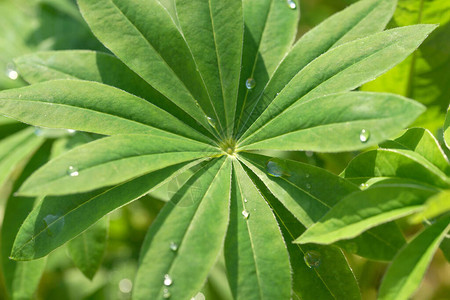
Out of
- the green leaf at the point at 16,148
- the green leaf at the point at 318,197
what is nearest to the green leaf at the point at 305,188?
the green leaf at the point at 318,197

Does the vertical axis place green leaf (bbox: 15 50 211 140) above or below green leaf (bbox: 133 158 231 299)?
above

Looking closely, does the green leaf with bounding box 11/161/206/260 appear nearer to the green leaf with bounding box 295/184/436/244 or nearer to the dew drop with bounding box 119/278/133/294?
the green leaf with bounding box 295/184/436/244

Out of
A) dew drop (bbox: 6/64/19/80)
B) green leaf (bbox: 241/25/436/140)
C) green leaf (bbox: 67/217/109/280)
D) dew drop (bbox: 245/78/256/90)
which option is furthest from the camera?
dew drop (bbox: 6/64/19/80)

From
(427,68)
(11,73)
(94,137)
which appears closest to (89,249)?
(94,137)

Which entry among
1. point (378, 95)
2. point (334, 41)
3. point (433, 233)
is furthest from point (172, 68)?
point (433, 233)

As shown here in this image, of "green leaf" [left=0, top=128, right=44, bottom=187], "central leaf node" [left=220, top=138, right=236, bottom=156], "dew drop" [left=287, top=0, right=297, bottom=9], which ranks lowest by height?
"central leaf node" [left=220, top=138, right=236, bottom=156]

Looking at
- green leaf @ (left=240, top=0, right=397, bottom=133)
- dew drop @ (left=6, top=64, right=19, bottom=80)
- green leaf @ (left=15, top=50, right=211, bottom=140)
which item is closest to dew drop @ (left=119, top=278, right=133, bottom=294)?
dew drop @ (left=6, top=64, right=19, bottom=80)

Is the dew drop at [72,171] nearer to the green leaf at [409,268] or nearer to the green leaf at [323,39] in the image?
the green leaf at [323,39]
